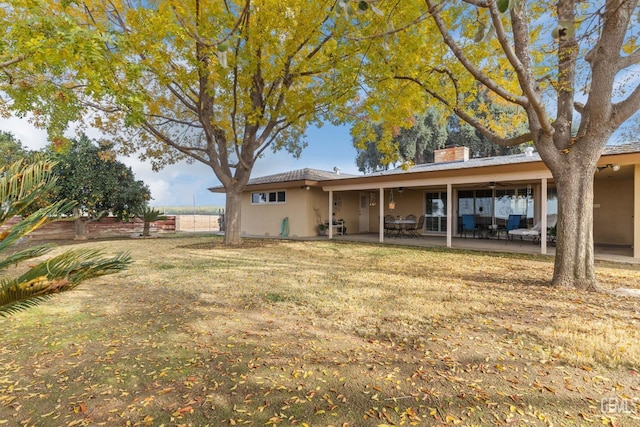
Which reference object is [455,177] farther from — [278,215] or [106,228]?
[106,228]

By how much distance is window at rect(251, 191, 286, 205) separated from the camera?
16422mm

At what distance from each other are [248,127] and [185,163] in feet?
14.9

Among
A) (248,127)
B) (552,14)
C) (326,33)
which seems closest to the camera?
(552,14)

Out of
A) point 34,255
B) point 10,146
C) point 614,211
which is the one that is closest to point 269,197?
point 614,211

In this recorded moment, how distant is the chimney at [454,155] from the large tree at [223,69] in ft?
28.0

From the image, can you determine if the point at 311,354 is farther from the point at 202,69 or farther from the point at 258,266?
the point at 202,69

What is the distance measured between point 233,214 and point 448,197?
7.72m

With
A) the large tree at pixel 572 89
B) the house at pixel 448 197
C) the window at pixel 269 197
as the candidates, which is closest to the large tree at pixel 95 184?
the house at pixel 448 197

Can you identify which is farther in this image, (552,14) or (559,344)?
(552,14)

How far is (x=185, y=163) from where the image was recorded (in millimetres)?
14203

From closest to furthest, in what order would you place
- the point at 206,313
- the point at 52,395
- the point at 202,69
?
1. the point at 52,395
2. the point at 206,313
3. the point at 202,69

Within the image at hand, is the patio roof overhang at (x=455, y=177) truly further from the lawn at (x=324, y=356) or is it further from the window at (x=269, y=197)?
the lawn at (x=324, y=356)

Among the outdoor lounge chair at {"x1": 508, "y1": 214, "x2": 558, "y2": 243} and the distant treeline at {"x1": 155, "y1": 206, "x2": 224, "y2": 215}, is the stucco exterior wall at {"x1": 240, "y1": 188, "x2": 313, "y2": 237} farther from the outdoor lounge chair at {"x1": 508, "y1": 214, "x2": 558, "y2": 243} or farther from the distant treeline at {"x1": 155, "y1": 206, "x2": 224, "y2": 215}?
the outdoor lounge chair at {"x1": 508, "y1": 214, "x2": 558, "y2": 243}

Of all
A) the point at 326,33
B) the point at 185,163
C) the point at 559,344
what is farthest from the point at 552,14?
the point at 185,163
